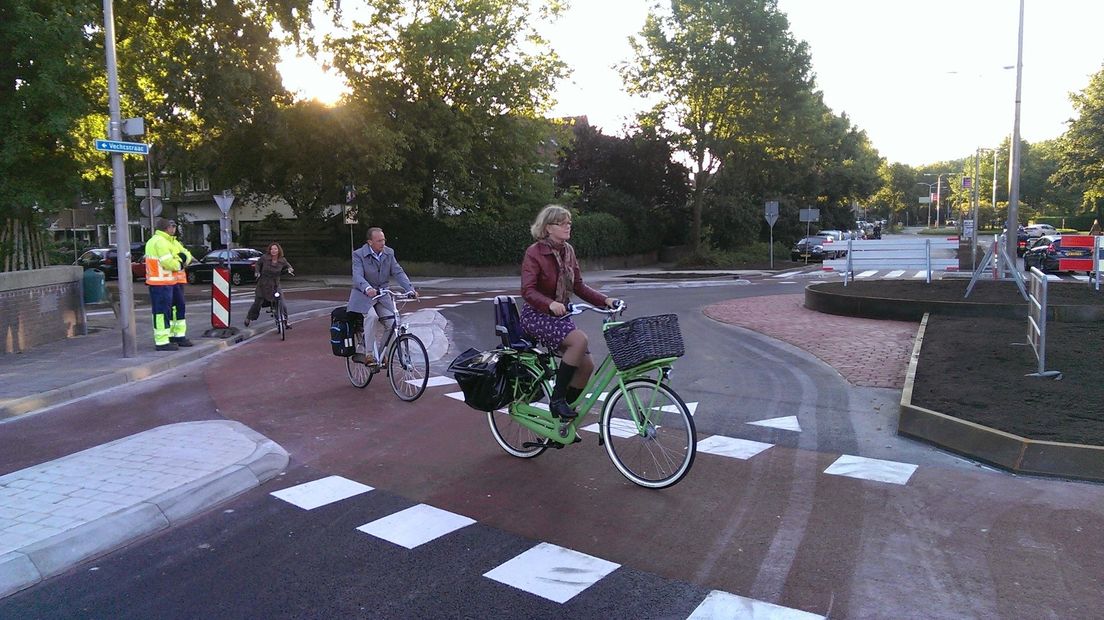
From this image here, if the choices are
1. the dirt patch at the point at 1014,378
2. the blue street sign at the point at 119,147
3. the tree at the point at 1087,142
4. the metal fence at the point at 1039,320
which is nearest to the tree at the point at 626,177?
the dirt patch at the point at 1014,378

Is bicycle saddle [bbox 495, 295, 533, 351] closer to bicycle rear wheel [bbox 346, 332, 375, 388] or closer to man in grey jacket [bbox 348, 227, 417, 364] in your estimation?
man in grey jacket [bbox 348, 227, 417, 364]

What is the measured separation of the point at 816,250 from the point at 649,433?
4044 centimetres

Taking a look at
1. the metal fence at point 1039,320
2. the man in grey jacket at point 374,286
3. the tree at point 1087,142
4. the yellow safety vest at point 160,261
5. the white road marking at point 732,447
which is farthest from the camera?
the tree at point 1087,142

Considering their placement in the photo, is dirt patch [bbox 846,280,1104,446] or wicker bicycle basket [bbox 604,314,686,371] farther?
dirt patch [bbox 846,280,1104,446]

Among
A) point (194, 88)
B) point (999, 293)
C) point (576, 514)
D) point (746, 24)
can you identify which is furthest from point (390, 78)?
point (576, 514)

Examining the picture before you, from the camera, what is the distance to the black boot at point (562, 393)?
5348 millimetres

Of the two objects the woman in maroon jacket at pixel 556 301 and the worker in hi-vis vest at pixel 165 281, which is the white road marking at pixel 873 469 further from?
the worker in hi-vis vest at pixel 165 281

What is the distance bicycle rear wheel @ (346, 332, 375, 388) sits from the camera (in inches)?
351

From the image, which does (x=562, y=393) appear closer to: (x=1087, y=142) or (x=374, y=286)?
(x=374, y=286)

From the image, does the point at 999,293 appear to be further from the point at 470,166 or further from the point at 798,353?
the point at 470,166

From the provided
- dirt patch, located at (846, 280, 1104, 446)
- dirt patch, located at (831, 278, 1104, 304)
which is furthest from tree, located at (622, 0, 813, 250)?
dirt patch, located at (846, 280, 1104, 446)

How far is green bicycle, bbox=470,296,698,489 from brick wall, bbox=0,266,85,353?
9374 millimetres

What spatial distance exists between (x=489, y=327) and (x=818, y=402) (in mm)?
8281

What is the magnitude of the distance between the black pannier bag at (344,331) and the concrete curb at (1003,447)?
5837 millimetres
